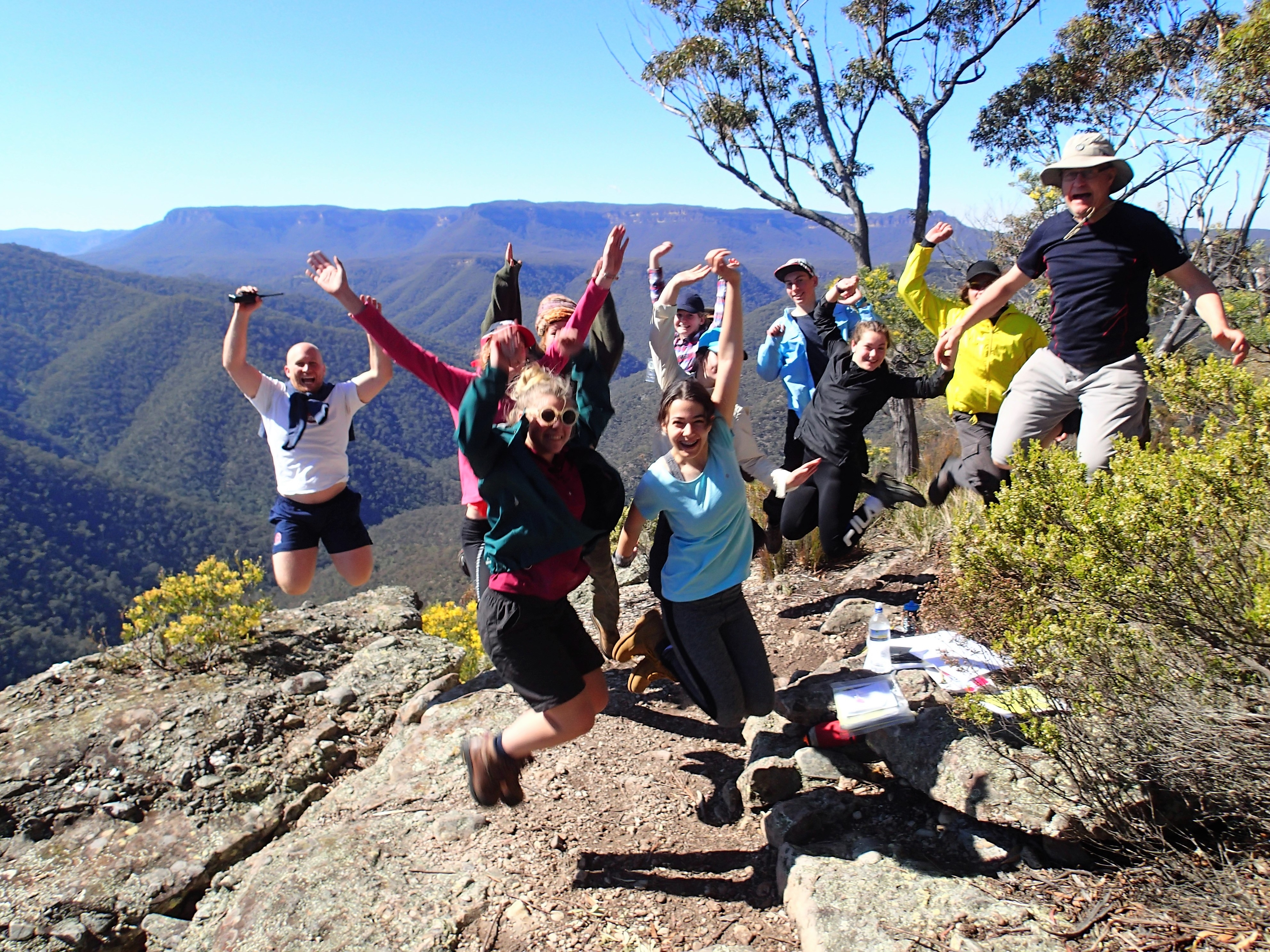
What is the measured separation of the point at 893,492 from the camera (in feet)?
16.0

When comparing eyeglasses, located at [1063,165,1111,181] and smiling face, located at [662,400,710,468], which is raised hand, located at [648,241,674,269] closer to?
smiling face, located at [662,400,710,468]

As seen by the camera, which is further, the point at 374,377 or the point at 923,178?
the point at 923,178

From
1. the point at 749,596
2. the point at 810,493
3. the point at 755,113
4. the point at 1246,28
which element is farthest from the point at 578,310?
the point at 755,113

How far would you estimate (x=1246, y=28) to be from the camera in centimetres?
948

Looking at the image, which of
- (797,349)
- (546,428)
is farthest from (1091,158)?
(546,428)

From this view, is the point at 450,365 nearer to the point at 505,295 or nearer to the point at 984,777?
the point at 505,295

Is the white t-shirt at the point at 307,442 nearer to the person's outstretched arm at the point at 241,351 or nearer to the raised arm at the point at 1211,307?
the person's outstretched arm at the point at 241,351

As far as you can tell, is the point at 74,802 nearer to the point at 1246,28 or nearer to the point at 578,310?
the point at 578,310

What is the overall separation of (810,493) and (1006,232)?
12.5 metres

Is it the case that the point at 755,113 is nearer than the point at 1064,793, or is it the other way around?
the point at 1064,793

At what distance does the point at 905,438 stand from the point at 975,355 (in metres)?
7.57

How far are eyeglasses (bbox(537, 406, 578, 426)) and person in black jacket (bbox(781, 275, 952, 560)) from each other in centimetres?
225

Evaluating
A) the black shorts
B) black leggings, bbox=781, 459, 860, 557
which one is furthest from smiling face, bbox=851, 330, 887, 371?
the black shorts

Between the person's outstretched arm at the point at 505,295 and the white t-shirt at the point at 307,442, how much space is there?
1.02m
